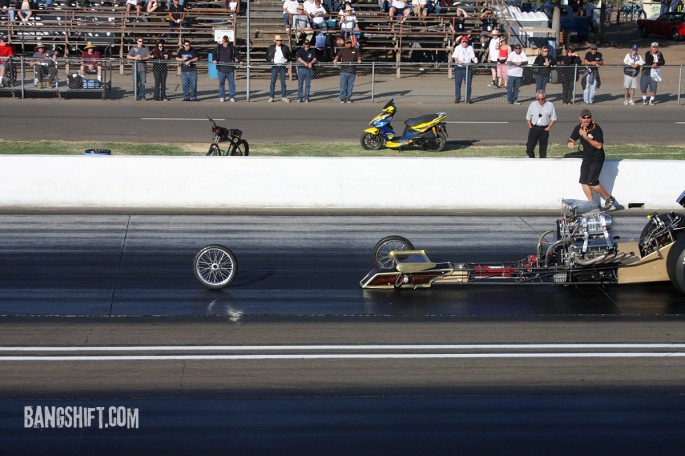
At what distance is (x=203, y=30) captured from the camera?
35219 millimetres

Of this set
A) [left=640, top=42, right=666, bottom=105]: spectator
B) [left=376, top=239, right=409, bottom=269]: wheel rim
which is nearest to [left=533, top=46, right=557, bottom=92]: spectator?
[left=640, top=42, right=666, bottom=105]: spectator

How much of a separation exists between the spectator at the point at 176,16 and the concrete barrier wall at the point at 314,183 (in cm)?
1853

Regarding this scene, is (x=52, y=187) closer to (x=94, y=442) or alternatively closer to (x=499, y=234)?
(x=499, y=234)

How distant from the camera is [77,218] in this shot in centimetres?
1650

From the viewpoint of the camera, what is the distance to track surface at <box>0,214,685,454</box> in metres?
8.20

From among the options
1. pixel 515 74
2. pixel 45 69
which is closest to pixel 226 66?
pixel 45 69

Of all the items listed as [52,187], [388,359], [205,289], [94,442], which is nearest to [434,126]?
[52,187]

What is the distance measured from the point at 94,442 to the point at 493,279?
6.74 m

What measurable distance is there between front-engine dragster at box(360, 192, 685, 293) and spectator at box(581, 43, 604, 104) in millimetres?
17744

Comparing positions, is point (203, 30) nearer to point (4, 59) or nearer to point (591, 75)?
point (4, 59)

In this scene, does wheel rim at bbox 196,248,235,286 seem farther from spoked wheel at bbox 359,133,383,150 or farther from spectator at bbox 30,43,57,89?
spectator at bbox 30,43,57,89

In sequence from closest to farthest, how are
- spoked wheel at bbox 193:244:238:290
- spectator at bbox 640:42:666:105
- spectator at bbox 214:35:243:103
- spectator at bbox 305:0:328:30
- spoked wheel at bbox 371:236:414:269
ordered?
spoked wheel at bbox 193:244:238:290 < spoked wheel at bbox 371:236:414:269 < spectator at bbox 214:35:243:103 < spectator at bbox 640:42:666:105 < spectator at bbox 305:0:328:30

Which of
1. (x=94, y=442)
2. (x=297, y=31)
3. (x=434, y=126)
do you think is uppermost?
(x=297, y=31)

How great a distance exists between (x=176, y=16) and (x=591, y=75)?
598 inches
